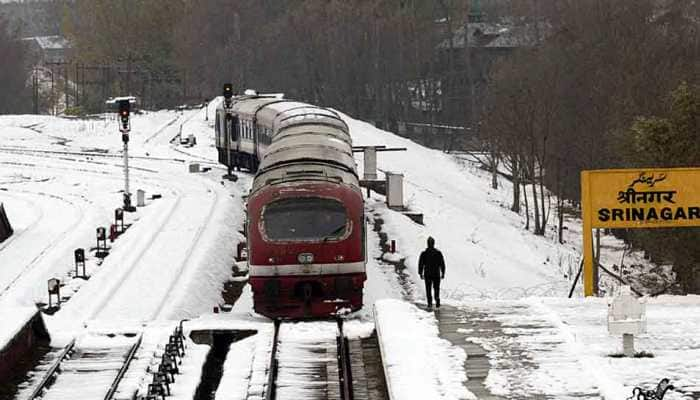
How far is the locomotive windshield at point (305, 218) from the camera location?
26.2 m

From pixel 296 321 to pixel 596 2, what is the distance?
156 ft

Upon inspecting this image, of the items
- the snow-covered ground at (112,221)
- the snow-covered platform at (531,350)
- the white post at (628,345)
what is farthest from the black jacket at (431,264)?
the snow-covered ground at (112,221)

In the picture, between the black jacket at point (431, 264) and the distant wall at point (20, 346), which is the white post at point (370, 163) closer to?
the black jacket at point (431, 264)

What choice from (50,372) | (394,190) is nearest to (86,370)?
(50,372)

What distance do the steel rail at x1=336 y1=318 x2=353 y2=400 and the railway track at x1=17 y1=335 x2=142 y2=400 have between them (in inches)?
123

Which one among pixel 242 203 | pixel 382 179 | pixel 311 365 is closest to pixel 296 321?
pixel 311 365

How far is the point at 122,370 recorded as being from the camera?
65.1ft

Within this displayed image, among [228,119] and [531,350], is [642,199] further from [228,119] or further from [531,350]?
[228,119]

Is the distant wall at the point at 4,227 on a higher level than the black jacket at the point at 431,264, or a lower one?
lower

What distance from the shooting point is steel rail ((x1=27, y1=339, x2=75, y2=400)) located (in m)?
18.7

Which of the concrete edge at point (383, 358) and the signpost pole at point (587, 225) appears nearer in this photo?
the concrete edge at point (383, 358)

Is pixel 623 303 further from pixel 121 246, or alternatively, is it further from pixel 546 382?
pixel 121 246

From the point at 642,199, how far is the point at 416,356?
21.1ft

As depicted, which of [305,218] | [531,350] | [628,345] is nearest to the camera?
[628,345]
